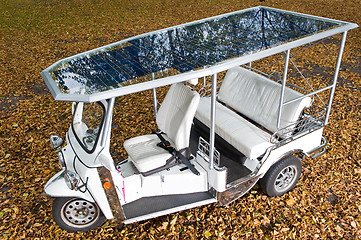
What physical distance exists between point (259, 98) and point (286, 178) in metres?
1.37

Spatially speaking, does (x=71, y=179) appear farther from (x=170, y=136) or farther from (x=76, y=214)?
(x=170, y=136)

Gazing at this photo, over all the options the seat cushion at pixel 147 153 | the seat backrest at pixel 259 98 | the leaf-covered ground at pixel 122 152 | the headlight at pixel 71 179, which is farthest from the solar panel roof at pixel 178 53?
the leaf-covered ground at pixel 122 152

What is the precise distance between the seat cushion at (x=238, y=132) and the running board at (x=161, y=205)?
0.87 meters

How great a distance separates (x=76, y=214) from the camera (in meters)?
4.27

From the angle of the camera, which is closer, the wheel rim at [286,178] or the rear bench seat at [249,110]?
the rear bench seat at [249,110]

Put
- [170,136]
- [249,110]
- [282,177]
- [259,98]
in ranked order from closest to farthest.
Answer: [170,136], [282,177], [259,98], [249,110]

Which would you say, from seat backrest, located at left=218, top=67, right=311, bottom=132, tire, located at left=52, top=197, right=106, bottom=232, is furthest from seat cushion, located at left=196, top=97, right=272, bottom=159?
tire, located at left=52, top=197, right=106, bottom=232

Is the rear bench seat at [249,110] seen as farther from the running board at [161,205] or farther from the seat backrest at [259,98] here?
the running board at [161,205]

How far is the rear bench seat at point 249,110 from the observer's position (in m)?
4.68

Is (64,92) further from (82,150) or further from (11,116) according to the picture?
(11,116)

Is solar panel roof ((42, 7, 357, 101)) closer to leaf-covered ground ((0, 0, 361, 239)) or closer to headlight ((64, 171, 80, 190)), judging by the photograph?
headlight ((64, 171, 80, 190))

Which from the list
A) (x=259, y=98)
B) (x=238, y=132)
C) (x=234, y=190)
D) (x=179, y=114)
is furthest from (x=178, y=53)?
(x=234, y=190)

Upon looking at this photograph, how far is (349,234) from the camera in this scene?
432cm

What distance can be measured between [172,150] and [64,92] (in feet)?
5.75
